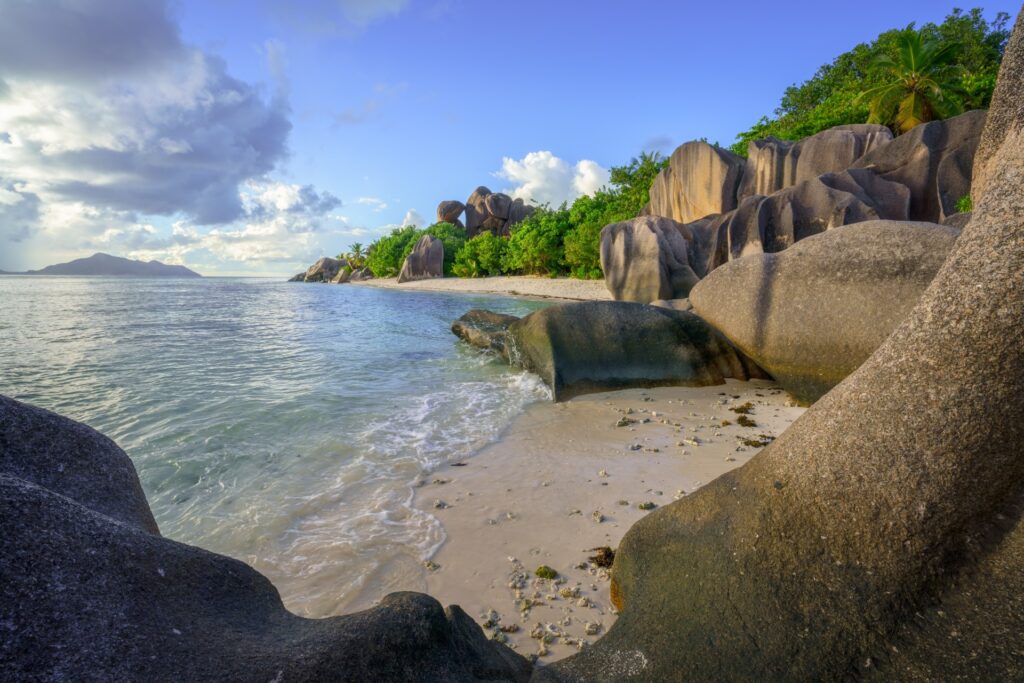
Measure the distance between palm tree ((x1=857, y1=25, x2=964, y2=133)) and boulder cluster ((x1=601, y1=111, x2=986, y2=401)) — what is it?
429 centimetres

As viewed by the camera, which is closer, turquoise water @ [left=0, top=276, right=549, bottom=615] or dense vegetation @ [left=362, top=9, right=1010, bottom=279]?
turquoise water @ [left=0, top=276, right=549, bottom=615]

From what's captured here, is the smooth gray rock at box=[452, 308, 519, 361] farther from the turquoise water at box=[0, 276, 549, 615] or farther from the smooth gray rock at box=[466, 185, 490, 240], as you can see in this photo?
the smooth gray rock at box=[466, 185, 490, 240]

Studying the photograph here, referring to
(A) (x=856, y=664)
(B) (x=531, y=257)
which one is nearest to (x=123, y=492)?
(A) (x=856, y=664)

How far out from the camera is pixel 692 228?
22172mm

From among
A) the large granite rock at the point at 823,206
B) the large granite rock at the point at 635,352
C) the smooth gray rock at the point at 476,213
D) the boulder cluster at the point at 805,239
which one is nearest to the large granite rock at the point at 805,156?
the boulder cluster at the point at 805,239

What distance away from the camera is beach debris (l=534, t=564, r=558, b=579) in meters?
3.23

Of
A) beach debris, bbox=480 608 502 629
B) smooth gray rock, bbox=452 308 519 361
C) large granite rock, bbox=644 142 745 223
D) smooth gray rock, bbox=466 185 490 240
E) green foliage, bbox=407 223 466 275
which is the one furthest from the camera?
smooth gray rock, bbox=466 185 490 240

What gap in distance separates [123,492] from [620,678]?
2.00 m

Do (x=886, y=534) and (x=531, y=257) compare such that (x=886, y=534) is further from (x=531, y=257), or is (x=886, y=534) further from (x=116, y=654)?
(x=531, y=257)

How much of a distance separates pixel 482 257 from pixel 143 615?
158 feet

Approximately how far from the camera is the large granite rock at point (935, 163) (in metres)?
17.2

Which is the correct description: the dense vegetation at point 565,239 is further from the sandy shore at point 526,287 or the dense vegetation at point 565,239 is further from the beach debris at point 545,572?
the beach debris at point 545,572

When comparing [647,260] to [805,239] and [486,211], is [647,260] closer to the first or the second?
[805,239]

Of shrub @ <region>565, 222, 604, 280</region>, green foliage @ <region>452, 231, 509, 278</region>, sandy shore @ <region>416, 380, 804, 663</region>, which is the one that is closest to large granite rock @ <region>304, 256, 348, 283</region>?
green foliage @ <region>452, 231, 509, 278</region>
